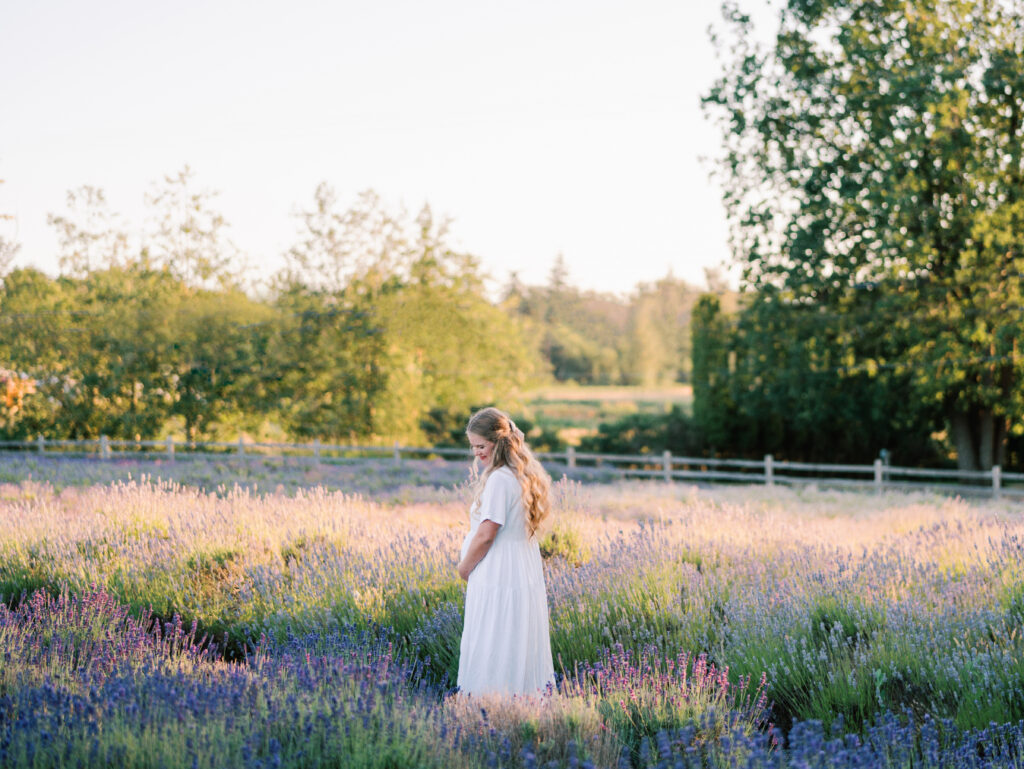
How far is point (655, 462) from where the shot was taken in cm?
2531

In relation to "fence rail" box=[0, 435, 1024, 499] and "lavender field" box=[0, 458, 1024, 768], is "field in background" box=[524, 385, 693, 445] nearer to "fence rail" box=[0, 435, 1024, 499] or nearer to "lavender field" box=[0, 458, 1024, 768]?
"fence rail" box=[0, 435, 1024, 499]

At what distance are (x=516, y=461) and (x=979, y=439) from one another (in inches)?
808

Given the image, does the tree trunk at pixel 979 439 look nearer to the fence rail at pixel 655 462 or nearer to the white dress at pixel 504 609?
the fence rail at pixel 655 462

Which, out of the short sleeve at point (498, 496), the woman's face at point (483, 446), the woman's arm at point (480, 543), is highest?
the woman's face at point (483, 446)

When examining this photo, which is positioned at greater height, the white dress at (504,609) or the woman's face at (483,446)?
the woman's face at (483,446)

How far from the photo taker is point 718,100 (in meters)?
20.7

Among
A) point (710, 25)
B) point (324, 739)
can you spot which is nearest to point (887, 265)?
point (710, 25)

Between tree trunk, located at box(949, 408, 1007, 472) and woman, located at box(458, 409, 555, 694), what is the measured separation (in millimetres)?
18833

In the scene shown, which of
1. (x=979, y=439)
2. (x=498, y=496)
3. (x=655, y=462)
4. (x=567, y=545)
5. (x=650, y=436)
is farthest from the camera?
(x=650, y=436)

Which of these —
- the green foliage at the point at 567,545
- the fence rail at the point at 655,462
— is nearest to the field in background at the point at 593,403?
the fence rail at the point at 655,462

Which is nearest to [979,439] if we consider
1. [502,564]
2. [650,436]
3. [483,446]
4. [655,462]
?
[655,462]

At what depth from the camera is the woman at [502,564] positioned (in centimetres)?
441

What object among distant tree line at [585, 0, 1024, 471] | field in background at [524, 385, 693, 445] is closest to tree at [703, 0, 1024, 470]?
distant tree line at [585, 0, 1024, 471]

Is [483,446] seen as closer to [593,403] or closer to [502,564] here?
[502,564]
